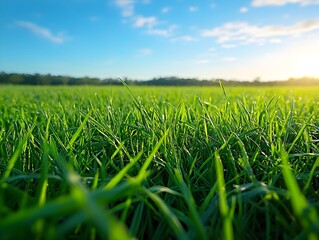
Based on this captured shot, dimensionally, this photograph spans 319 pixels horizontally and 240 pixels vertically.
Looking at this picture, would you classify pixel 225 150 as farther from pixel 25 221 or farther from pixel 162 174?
pixel 25 221

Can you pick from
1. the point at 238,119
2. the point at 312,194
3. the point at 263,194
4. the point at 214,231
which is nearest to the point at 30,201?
the point at 214,231

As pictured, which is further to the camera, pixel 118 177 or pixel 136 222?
pixel 136 222

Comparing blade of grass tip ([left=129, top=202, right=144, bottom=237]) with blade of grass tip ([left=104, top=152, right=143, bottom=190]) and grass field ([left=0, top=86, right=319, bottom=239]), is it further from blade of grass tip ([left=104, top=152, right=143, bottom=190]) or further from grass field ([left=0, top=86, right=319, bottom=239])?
blade of grass tip ([left=104, top=152, right=143, bottom=190])

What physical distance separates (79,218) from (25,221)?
0.07 metres

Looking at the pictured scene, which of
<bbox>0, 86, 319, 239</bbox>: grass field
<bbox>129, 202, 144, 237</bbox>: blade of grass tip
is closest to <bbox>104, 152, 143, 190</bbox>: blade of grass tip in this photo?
<bbox>0, 86, 319, 239</bbox>: grass field

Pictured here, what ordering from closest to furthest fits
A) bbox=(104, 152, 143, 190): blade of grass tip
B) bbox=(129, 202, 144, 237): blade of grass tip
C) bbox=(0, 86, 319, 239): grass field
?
1. bbox=(0, 86, 319, 239): grass field
2. bbox=(104, 152, 143, 190): blade of grass tip
3. bbox=(129, 202, 144, 237): blade of grass tip

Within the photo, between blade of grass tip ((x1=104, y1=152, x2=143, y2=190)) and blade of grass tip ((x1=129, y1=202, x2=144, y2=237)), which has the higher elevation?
blade of grass tip ((x1=104, y1=152, x2=143, y2=190))

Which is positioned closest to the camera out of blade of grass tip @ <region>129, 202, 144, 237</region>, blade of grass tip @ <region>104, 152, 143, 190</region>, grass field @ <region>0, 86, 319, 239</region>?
grass field @ <region>0, 86, 319, 239</region>

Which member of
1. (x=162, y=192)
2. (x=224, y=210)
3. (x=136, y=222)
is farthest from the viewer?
(x=162, y=192)

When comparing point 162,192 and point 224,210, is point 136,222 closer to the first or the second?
point 162,192

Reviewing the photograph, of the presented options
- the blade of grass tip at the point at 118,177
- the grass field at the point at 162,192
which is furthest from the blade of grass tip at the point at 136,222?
the blade of grass tip at the point at 118,177

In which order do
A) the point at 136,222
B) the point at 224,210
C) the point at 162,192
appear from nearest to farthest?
1. the point at 224,210
2. the point at 136,222
3. the point at 162,192

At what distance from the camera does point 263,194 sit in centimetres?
78

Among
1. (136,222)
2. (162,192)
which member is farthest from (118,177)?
(162,192)
